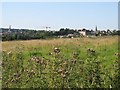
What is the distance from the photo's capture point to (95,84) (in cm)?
646

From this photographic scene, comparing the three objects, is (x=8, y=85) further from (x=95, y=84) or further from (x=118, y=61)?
(x=118, y=61)

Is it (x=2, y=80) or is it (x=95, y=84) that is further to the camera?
(x=2, y=80)

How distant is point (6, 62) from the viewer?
27.7ft

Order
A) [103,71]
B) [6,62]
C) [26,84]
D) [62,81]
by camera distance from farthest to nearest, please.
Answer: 1. [6,62]
2. [103,71]
3. [26,84]
4. [62,81]

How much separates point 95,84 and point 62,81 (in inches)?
23.8

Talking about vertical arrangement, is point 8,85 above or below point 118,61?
below

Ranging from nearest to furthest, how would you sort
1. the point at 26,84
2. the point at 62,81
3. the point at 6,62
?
1. the point at 62,81
2. the point at 26,84
3. the point at 6,62

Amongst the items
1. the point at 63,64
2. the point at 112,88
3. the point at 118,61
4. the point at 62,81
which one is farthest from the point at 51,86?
the point at 118,61

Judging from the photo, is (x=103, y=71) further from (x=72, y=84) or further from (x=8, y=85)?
(x=8, y=85)

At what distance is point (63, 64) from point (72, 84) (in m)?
0.61

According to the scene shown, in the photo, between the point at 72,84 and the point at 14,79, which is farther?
the point at 14,79

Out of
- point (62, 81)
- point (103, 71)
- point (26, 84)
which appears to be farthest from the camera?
point (103, 71)

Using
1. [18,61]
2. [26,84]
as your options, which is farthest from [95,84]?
[18,61]

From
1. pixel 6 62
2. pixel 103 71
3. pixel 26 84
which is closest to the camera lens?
pixel 26 84
